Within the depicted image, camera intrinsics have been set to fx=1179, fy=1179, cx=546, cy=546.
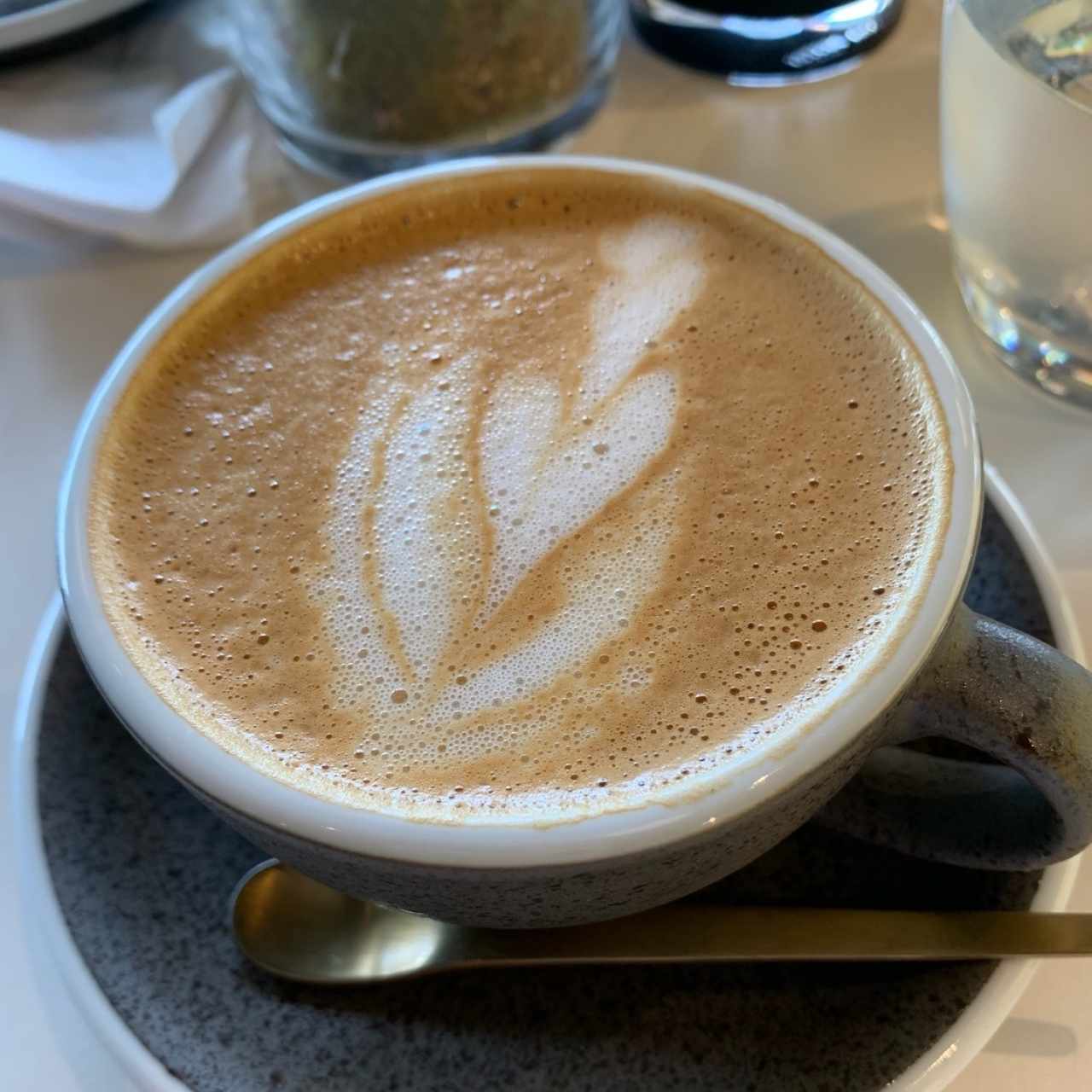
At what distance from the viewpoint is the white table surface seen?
0.64 metres

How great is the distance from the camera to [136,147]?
3.75 ft

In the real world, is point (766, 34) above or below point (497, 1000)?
above

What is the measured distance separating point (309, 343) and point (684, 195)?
0.28m

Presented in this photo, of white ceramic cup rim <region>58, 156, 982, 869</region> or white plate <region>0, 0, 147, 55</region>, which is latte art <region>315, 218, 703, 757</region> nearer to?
white ceramic cup rim <region>58, 156, 982, 869</region>

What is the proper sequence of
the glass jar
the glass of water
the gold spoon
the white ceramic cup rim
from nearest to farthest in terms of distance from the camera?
the white ceramic cup rim → the gold spoon → the glass of water → the glass jar

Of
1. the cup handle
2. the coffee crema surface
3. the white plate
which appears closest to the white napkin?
A: the white plate

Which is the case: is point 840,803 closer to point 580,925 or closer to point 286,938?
point 580,925

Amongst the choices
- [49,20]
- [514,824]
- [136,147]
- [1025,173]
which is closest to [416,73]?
[136,147]

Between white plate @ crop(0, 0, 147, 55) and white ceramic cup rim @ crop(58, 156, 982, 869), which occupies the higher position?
white plate @ crop(0, 0, 147, 55)

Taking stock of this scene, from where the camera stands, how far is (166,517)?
26.5 inches

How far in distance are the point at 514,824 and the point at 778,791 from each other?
118 millimetres

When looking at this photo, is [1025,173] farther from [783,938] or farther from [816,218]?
[783,938]

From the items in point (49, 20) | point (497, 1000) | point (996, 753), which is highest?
point (49, 20)

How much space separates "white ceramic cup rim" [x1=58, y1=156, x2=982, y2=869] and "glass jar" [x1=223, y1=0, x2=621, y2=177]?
1.62 feet
